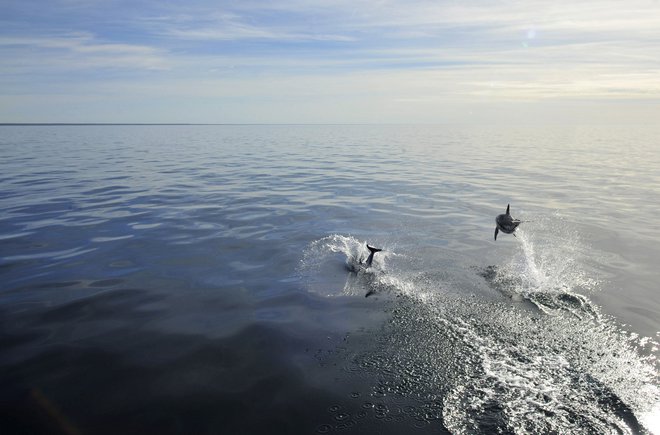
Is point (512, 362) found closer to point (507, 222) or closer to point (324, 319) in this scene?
point (324, 319)

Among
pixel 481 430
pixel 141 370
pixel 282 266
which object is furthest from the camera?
pixel 282 266

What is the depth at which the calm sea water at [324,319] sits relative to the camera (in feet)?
22.8

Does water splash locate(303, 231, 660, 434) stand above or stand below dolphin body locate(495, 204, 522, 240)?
below

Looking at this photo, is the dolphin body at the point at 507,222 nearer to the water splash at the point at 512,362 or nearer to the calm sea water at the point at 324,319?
A: the calm sea water at the point at 324,319

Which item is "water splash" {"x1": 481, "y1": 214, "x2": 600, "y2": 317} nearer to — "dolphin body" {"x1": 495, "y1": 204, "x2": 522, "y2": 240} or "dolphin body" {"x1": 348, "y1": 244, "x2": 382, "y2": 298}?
"dolphin body" {"x1": 495, "y1": 204, "x2": 522, "y2": 240}

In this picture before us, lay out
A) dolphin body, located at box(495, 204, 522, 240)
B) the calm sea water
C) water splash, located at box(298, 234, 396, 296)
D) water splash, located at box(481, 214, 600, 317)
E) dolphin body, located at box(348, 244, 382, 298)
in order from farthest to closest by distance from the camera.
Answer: dolphin body, located at box(495, 204, 522, 240) → dolphin body, located at box(348, 244, 382, 298) → water splash, located at box(298, 234, 396, 296) → water splash, located at box(481, 214, 600, 317) → the calm sea water

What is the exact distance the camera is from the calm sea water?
695 centimetres

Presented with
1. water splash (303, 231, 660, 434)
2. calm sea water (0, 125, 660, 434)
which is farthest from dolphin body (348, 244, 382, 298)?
water splash (303, 231, 660, 434)

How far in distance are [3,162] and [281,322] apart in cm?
4549

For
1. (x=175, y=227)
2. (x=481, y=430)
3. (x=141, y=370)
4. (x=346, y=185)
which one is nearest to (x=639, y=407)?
(x=481, y=430)

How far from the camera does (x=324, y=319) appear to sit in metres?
10.3

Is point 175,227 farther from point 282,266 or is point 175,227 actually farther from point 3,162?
point 3,162

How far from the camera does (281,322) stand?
10.1 metres

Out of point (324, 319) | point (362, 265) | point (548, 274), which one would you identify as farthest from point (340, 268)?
point (548, 274)
